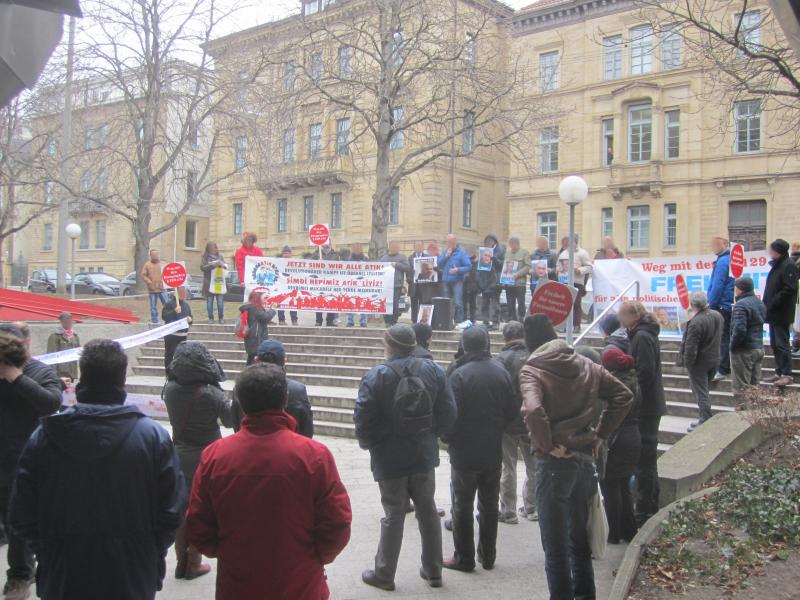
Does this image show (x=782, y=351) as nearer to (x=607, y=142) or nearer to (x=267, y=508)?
(x=267, y=508)

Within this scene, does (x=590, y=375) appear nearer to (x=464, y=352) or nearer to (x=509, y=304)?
(x=464, y=352)

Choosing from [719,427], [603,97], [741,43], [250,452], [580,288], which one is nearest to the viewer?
[250,452]

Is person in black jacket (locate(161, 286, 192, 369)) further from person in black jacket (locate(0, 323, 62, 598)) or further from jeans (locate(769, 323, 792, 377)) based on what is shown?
jeans (locate(769, 323, 792, 377))

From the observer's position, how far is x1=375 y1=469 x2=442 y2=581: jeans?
5.21 metres

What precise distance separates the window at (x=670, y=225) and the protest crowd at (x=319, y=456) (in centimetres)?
3083

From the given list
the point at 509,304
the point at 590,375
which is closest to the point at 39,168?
the point at 509,304

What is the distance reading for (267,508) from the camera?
308 centimetres

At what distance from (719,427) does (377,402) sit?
467 centimetres

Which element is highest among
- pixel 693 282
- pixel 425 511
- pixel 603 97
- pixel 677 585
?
pixel 603 97

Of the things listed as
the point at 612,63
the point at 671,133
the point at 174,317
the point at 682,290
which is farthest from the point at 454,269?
Result: the point at 612,63

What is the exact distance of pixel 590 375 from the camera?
463 cm

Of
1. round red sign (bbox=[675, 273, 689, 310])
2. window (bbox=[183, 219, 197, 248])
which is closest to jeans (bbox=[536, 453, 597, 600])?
round red sign (bbox=[675, 273, 689, 310])

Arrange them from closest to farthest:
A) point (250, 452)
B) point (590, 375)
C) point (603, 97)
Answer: point (250, 452) < point (590, 375) < point (603, 97)

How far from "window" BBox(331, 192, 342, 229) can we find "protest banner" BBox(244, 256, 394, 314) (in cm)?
3039
